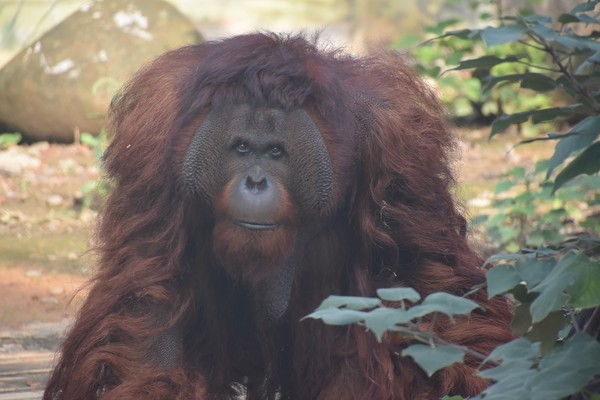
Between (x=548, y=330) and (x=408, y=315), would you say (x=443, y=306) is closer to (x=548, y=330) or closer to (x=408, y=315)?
(x=408, y=315)

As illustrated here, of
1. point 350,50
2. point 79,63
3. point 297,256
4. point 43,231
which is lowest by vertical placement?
point 43,231

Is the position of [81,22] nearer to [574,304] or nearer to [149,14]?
[149,14]

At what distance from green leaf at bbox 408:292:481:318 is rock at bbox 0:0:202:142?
20.8ft

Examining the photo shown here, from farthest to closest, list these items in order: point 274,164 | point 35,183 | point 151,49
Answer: point 151,49 → point 35,183 → point 274,164

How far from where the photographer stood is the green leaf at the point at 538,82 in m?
1.84

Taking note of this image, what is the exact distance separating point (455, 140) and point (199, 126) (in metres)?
0.85

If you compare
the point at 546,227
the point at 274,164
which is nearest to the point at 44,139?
the point at 546,227

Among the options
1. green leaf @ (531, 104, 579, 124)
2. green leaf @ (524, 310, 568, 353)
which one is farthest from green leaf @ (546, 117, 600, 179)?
green leaf @ (524, 310, 568, 353)

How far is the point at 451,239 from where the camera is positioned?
9.63 ft

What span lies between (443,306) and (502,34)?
0.41 metres

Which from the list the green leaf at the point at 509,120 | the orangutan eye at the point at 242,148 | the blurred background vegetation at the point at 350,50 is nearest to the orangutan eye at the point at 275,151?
the orangutan eye at the point at 242,148

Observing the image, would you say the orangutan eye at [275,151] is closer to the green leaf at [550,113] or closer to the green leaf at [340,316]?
the green leaf at [550,113]

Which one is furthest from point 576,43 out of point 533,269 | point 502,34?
point 533,269

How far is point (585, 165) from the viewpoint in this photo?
1.67 metres
